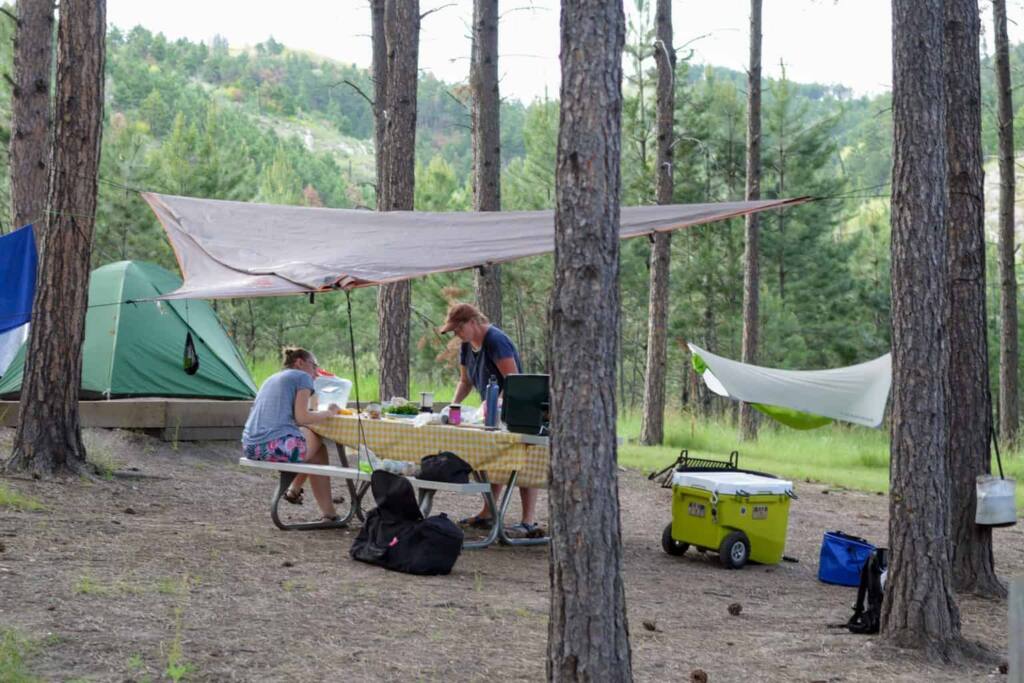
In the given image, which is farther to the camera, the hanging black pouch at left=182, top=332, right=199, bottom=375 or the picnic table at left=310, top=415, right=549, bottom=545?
the hanging black pouch at left=182, top=332, right=199, bottom=375

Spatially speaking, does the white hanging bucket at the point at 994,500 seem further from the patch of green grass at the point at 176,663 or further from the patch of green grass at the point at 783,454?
the patch of green grass at the point at 783,454

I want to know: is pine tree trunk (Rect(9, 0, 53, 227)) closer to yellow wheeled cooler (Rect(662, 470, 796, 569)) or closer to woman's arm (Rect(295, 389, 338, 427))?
woman's arm (Rect(295, 389, 338, 427))

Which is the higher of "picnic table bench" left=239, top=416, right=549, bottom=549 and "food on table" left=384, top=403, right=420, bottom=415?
"food on table" left=384, top=403, right=420, bottom=415

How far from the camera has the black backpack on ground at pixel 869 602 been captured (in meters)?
4.36

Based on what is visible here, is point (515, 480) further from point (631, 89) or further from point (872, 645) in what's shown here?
point (631, 89)

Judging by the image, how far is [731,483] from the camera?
18.7 feet

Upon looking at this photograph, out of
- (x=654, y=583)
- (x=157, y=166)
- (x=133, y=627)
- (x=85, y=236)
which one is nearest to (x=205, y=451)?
(x=85, y=236)

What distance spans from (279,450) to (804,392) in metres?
4.03

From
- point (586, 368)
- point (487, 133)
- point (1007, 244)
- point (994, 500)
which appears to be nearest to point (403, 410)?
point (994, 500)

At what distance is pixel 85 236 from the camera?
647cm

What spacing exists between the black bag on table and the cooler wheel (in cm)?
130

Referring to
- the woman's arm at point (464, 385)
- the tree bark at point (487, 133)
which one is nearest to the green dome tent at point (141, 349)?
the tree bark at point (487, 133)

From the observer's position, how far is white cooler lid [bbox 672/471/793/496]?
18.7 feet

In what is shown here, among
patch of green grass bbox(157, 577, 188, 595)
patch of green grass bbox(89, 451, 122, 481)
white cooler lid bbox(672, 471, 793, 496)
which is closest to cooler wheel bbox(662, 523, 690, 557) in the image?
white cooler lid bbox(672, 471, 793, 496)
